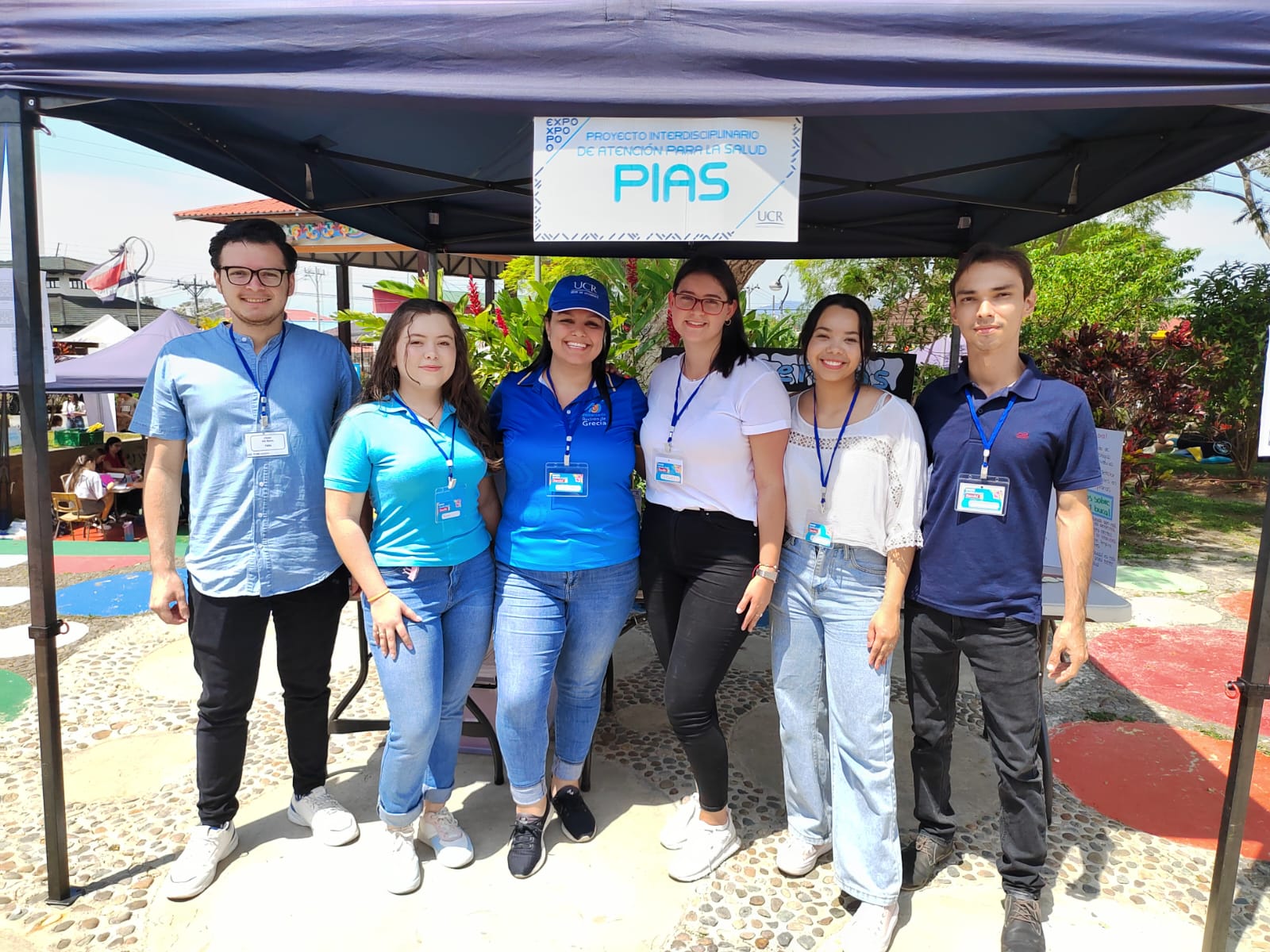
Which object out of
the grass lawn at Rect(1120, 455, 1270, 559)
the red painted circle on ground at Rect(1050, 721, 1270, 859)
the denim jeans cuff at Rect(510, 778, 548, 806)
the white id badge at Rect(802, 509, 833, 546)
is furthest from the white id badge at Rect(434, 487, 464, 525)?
the grass lawn at Rect(1120, 455, 1270, 559)

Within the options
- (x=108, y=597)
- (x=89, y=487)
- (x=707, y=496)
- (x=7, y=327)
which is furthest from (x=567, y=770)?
(x=89, y=487)

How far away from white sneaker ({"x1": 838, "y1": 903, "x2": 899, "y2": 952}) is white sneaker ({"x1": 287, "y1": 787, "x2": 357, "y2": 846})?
1.63 m

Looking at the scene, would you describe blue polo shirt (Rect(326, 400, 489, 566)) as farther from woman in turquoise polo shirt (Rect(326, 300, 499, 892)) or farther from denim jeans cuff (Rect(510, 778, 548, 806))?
denim jeans cuff (Rect(510, 778, 548, 806))

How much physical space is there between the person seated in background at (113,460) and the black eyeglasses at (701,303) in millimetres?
8506

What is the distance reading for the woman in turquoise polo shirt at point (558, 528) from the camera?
7.46 ft

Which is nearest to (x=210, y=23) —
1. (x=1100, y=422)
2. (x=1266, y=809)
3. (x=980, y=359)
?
(x=980, y=359)

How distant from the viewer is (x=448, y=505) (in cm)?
224

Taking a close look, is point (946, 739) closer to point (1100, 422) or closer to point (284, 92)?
point (284, 92)

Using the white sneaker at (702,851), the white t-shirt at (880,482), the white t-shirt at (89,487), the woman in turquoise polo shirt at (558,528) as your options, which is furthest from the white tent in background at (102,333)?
the white t-shirt at (880,482)

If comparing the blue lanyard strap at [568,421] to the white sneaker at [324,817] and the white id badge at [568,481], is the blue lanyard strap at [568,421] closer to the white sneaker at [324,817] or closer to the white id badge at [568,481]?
the white id badge at [568,481]

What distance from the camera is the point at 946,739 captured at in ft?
7.49

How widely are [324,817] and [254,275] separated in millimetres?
1805

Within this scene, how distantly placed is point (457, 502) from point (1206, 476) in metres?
14.4

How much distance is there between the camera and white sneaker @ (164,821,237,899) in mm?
2268
